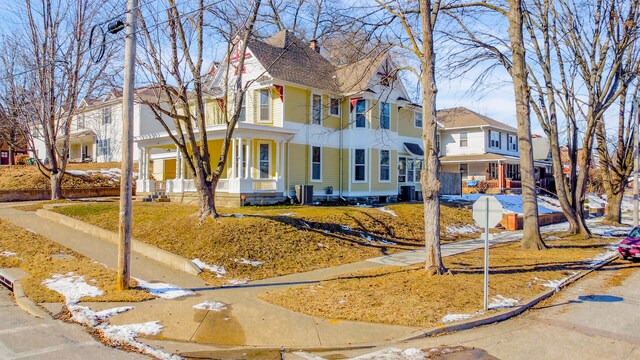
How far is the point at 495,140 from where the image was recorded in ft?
140

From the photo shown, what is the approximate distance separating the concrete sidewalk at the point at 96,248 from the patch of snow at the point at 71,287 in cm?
117

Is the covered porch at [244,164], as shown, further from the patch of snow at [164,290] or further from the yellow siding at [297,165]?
the patch of snow at [164,290]

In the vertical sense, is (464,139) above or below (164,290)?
above

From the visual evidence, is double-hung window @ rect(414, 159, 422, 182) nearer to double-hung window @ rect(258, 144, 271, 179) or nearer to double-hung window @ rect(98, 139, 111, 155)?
double-hung window @ rect(258, 144, 271, 179)

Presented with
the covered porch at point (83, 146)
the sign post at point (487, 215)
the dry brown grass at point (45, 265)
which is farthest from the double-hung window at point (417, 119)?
the covered porch at point (83, 146)

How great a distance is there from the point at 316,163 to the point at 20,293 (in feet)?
51.8

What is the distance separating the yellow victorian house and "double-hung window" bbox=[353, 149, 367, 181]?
0.18 feet

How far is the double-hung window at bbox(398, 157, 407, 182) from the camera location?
28.4 meters

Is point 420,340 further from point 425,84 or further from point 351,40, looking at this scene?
point 351,40

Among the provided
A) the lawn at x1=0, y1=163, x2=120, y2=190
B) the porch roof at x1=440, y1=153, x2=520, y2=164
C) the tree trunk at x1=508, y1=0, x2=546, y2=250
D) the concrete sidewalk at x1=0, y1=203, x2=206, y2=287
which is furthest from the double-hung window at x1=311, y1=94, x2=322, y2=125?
the porch roof at x1=440, y1=153, x2=520, y2=164

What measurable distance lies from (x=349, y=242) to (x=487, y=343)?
8393 mm

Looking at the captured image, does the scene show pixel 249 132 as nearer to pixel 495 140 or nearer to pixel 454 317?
pixel 454 317

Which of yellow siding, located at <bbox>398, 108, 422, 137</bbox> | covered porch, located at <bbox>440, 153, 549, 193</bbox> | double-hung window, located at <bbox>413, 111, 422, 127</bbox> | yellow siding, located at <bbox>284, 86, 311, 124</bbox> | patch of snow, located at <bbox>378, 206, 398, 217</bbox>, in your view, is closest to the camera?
patch of snow, located at <bbox>378, 206, 398, 217</bbox>

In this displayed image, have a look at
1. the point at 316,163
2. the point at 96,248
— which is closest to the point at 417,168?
the point at 316,163
